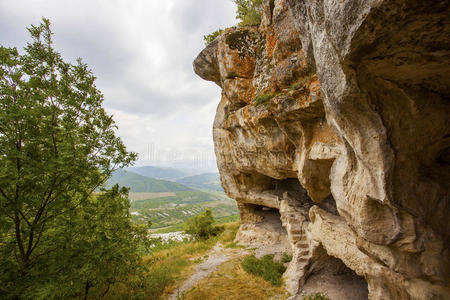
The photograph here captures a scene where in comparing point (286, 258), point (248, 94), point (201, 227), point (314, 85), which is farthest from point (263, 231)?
point (314, 85)

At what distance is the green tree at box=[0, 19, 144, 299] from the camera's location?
4.53m

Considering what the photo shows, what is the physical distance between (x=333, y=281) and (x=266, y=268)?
10.5 ft

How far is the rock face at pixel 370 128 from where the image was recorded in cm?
263

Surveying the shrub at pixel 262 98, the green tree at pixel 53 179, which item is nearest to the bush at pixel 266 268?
the green tree at pixel 53 179

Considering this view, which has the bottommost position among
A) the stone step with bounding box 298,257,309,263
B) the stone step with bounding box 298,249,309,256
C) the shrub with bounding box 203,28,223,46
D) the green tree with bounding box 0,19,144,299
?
the stone step with bounding box 298,257,309,263

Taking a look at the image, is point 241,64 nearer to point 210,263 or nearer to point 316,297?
point 316,297

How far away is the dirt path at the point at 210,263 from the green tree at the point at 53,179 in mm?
5030

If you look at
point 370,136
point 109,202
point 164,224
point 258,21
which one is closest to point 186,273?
point 109,202

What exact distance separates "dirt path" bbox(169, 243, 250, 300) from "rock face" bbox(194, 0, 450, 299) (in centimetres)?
504

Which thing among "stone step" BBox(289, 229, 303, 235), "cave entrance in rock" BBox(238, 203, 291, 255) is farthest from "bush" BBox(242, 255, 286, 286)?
"stone step" BBox(289, 229, 303, 235)

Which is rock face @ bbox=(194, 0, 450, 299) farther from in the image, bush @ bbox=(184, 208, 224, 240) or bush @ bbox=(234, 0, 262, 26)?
bush @ bbox=(184, 208, 224, 240)

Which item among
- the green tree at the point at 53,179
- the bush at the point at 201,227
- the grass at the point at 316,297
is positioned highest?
the green tree at the point at 53,179

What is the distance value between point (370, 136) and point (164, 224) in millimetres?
106016

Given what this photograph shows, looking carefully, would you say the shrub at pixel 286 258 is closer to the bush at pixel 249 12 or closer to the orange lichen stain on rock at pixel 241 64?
the orange lichen stain on rock at pixel 241 64
